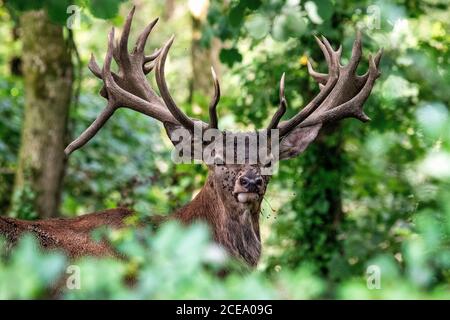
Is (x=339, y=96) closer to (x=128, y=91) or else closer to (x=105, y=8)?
(x=128, y=91)

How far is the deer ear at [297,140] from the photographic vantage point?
22.3 feet

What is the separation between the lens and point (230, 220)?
6.22 metres

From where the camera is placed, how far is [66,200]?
11062 millimetres

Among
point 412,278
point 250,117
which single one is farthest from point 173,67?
point 412,278

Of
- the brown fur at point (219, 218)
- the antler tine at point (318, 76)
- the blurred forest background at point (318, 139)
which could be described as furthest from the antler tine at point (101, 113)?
the antler tine at point (318, 76)

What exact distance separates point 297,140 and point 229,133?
2.27ft

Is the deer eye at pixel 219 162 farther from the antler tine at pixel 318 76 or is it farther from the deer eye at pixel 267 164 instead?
the antler tine at pixel 318 76

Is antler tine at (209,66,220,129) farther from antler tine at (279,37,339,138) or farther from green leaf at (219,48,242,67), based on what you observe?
green leaf at (219,48,242,67)

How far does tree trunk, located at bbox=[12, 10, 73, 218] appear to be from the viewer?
8828mm

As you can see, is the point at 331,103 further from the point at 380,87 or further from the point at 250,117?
the point at 250,117

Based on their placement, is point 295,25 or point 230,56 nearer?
point 295,25

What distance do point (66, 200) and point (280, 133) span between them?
17.1 ft

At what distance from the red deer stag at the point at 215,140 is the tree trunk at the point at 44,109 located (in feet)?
7.08
